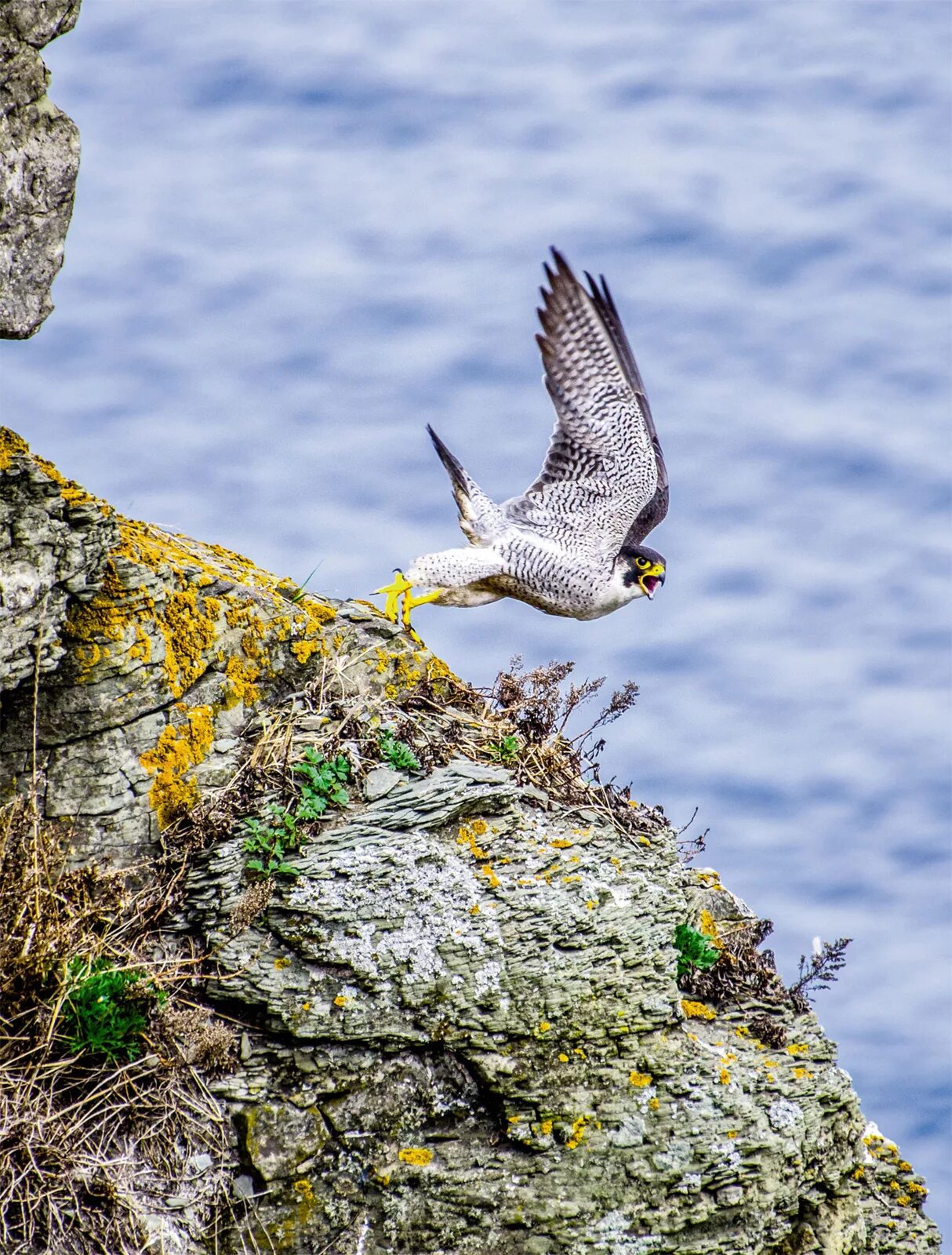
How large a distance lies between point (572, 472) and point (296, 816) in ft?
13.2

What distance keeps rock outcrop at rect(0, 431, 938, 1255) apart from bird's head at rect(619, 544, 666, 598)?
373 cm

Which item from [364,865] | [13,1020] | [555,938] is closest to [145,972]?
[13,1020]

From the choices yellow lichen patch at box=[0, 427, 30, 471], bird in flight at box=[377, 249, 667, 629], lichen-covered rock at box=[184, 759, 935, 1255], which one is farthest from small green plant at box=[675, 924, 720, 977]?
yellow lichen patch at box=[0, 427, 30, 471]

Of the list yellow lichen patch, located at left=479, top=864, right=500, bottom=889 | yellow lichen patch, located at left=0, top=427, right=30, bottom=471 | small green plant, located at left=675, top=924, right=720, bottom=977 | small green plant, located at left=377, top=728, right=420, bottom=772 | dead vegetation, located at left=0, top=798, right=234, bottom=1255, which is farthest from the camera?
small green plant, located at left=675, top=924, right=720, bottom=977

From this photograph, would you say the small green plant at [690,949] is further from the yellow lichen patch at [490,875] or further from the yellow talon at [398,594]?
the yellow talon at [398,594]

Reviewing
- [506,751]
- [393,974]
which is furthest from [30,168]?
[393,974]

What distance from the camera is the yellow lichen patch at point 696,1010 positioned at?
593cm

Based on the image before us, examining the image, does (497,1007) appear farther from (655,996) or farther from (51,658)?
(51,658)

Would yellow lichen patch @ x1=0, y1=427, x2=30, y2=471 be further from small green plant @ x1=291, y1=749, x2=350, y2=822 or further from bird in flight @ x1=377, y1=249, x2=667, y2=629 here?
bird in flight @ x1=377, y1=249, x2=667, y2=629

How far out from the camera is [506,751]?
6156 millimetres

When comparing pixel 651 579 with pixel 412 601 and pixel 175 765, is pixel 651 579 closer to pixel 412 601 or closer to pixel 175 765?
pixel 412 601

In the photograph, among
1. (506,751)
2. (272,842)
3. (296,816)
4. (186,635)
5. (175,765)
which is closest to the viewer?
(272,842)

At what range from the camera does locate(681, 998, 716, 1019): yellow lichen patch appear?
5.93 metres

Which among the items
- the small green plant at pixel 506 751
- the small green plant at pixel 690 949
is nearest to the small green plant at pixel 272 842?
the small green plant at pixel 506 751
